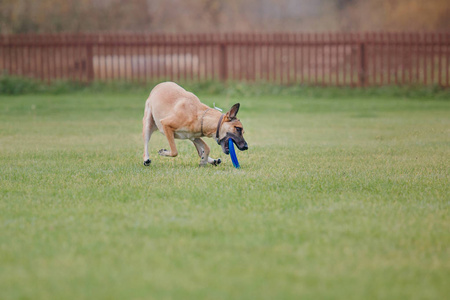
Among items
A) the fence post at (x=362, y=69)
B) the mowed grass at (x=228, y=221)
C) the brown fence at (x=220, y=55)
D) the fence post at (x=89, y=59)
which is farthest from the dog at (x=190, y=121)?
the fence post at (x=89, y=59)

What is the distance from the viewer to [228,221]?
5348 mm

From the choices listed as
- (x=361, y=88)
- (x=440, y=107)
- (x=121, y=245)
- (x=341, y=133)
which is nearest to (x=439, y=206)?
(x=121, y=245)

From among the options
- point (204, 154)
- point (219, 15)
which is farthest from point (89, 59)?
point (219, 15)

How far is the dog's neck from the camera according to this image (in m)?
8.25

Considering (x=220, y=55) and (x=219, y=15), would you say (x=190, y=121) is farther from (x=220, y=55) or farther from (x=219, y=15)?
(x=219, y=15)

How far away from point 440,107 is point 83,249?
15582 millimetres

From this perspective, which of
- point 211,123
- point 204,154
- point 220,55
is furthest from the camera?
point 220,55

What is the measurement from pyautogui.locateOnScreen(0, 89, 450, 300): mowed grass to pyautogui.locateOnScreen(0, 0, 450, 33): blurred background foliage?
26671mm

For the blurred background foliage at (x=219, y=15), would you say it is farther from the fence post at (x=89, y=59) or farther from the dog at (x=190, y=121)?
the dog at (x=190, y=121)

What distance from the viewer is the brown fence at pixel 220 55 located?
72.8ft

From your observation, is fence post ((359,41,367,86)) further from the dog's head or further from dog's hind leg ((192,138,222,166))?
the dog's head

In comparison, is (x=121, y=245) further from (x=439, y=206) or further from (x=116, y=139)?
(x=116, y=139)

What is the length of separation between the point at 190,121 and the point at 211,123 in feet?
0.91

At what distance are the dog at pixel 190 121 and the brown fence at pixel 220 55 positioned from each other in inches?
559
